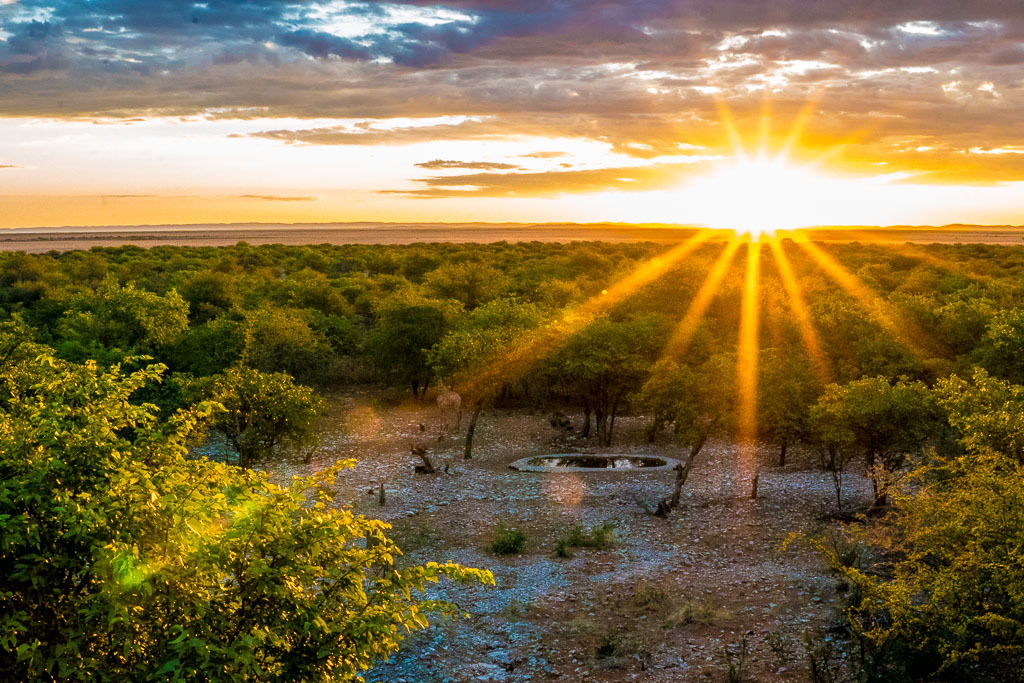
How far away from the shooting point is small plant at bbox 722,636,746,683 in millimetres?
19047

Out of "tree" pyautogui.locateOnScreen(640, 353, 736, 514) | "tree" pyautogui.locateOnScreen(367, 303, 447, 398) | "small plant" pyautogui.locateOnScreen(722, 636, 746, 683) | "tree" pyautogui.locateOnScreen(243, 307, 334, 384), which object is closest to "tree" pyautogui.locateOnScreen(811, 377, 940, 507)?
"tree" pyautogui.locateOnScreen(640, 353, 736, 514)

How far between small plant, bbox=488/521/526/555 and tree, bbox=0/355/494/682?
16438mm

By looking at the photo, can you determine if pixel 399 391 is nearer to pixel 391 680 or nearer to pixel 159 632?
pixel 391 680

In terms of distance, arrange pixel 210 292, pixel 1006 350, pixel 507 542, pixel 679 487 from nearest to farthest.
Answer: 1. pixel 507 542
2. pixel 679 487
3. pixel 1006 350
4. pixel 210 292

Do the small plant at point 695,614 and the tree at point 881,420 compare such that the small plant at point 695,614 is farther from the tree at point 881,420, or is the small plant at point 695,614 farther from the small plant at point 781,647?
the tree at point 881,420

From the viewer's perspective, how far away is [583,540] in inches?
1120

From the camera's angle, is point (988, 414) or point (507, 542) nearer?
point (988, 414)

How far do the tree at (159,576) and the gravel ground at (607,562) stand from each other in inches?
393

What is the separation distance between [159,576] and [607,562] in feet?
63.2

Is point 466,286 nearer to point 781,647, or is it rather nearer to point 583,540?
point 583,540

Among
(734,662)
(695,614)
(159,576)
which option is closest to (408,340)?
(695,614)

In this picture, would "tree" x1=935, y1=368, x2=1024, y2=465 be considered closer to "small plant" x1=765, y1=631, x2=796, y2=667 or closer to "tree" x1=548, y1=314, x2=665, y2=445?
"small plant" x1=765, y1=631, x2=796, y2=667

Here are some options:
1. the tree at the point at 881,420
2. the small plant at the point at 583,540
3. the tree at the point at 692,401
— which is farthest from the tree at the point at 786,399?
the small plant at the point at 583,540

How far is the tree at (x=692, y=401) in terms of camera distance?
3256 centimetres
